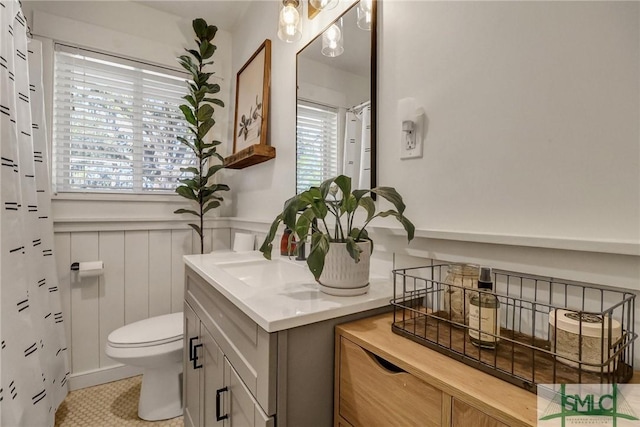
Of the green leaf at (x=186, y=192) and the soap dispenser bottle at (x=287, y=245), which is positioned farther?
the green leaf at (x=186, y=192)

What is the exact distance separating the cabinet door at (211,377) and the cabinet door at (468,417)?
2.36ft

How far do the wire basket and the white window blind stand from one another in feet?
6.48

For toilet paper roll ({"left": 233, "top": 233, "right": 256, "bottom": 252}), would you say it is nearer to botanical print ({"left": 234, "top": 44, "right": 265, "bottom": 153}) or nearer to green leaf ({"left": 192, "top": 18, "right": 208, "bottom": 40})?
botanical print ({"left": 234, "top": 44, "right": 265, "bottom": 153})

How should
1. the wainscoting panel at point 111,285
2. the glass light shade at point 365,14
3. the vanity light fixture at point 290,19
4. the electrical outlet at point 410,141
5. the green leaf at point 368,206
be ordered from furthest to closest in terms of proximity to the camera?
1. the wainscoting panel at point 111,285
2. the vanity light fixture at point 290,19
3. the glass light shade at point 365,14
4. the electrical outlet at point 410,141
5. the green leaf at point 368,206

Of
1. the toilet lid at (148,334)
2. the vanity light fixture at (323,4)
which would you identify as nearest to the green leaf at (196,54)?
the vanity light fixture at (323,4)

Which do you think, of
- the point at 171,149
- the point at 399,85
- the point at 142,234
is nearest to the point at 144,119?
the point at 171,149

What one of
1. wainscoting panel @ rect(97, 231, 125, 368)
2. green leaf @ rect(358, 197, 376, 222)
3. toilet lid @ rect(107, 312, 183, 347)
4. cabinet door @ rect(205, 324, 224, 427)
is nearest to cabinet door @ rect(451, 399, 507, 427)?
green leaf @ rect(358, 197, 376, 222)

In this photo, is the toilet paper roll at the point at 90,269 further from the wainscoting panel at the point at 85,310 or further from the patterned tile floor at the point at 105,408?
the patterned tile floor at the point at 105,408

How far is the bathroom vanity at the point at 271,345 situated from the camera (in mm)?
698

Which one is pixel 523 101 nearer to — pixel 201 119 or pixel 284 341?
pixel 284 341

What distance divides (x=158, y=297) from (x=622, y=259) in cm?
235

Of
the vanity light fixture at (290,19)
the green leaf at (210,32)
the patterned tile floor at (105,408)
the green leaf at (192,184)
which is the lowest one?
the patterned tile floor at (105,408)

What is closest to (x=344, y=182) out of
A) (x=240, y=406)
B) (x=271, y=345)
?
(x=271, y=345)

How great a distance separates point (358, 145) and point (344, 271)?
551 millimetres
